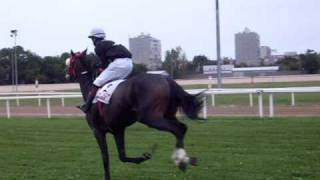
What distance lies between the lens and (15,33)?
5962cm

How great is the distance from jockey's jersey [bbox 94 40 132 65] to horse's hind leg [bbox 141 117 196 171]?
51.7 inches

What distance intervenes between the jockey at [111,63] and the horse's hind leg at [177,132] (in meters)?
1.12

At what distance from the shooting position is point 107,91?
7.92 metres

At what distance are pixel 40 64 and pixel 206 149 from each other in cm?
6642

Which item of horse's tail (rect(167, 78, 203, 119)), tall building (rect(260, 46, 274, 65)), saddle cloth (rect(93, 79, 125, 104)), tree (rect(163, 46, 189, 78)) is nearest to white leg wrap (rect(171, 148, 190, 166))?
horse's tail (rect(167, 78, 203, 119))

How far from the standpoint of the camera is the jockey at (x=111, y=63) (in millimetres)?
8156

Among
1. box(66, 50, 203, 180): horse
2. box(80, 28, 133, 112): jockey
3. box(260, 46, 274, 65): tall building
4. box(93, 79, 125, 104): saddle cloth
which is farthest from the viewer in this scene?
box(260, 46, 274, 65): tall building

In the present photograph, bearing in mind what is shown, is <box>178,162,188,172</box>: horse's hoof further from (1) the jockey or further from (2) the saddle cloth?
(1) the jockey

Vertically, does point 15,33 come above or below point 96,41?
above

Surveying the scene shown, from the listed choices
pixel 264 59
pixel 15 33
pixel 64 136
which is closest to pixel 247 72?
pixel 264 59

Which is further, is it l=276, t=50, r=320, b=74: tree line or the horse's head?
l=276, t=50, r=320, b=74: tree line

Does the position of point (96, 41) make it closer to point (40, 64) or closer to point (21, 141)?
point (21, 141)

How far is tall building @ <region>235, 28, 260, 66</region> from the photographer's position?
107975mm

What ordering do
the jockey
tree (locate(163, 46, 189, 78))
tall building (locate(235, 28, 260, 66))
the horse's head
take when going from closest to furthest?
the jockey, the horse's head, tree (locate(163, 46, 189, 78)), tall building (locate(235, 28, 260, 66))
